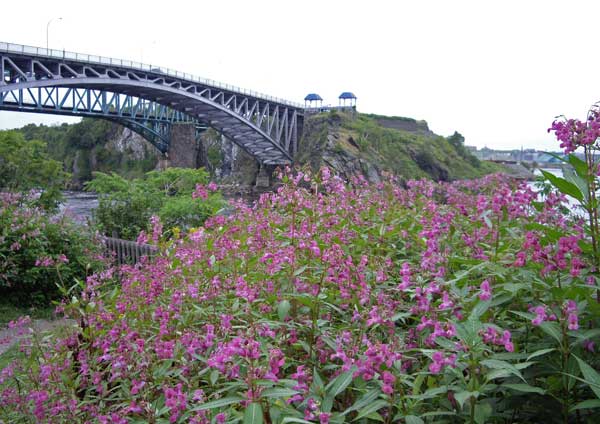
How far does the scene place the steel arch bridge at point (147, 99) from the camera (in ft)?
80.5

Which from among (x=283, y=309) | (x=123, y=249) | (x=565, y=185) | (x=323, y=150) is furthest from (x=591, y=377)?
Answer: (x=323, y=150)

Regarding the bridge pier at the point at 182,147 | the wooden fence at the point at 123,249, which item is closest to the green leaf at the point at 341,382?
the wooden fence at the point at 123,249

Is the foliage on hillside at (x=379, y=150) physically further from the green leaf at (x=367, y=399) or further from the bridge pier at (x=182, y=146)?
the green leaf at (x=367, y=399)

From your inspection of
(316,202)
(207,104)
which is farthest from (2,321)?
(207,104)

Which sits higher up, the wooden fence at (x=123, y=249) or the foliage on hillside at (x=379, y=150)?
the foliage on hillside at (x=379, y=150)

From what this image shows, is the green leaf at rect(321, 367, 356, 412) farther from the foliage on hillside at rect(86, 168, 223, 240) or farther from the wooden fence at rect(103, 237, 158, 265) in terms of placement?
the wooden fence at rect(103, 237, 158, 265)

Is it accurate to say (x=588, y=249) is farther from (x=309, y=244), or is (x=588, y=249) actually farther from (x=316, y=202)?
(x=316, y=202)

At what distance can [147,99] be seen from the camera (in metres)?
33.1

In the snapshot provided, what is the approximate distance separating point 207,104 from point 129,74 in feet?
17.3

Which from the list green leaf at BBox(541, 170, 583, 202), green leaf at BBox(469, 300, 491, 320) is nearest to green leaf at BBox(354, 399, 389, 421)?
green leaf at BBox(469, 300, 491, 320)

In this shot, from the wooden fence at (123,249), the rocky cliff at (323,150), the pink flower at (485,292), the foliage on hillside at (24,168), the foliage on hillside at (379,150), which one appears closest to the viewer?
the pink flower at (485,292)

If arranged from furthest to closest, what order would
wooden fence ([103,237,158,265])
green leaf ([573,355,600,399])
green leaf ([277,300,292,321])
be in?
wooden fence ([103,237,158,265])
green leaf ([277,300,292,321])
green leaf ([573,355,600,399])

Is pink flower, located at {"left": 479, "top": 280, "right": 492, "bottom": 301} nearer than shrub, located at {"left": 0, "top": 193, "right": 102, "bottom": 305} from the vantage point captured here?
Yes

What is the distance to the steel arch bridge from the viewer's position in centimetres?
2455
